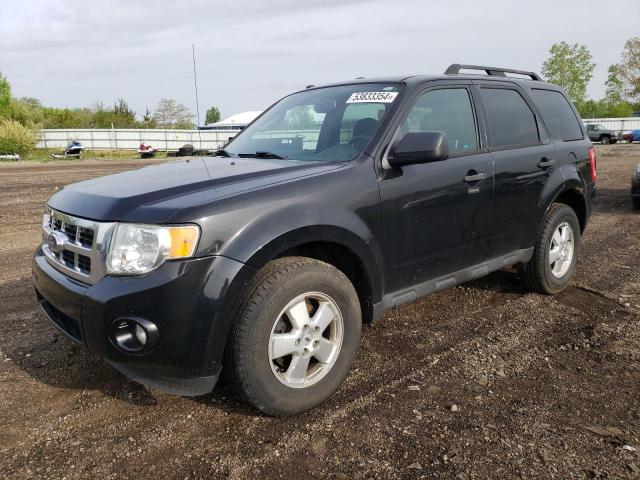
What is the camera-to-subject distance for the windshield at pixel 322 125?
11.0 ft

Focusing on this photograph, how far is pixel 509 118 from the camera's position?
4.21m

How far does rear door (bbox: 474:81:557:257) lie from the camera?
156 inches

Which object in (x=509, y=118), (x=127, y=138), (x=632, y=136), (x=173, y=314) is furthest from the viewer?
(x=632, y=136)

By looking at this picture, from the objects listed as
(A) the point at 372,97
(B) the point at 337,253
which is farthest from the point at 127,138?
(B) the point at 337,253

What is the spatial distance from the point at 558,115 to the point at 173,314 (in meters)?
4.09

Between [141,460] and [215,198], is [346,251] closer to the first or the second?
[215,198]

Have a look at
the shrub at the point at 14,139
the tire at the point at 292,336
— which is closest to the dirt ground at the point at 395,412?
the tire at the point at 292,336

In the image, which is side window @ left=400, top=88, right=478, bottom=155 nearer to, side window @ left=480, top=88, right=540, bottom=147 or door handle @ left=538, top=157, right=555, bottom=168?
side window @ left=480, top=88, right=540, bottom=147

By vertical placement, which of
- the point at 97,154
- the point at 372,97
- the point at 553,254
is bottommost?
the point at 553,254

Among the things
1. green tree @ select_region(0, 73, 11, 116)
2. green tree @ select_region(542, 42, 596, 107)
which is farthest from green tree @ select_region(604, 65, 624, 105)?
green tree @ select_region(0, 73, 11, 116)

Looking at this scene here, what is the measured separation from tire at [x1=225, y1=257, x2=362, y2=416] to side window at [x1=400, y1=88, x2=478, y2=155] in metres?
1.24

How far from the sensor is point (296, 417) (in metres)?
2.81

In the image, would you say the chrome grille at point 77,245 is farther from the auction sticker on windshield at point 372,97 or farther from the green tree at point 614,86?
the green tree at point 614,86

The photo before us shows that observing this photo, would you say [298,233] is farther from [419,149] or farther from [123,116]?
[123,116]
